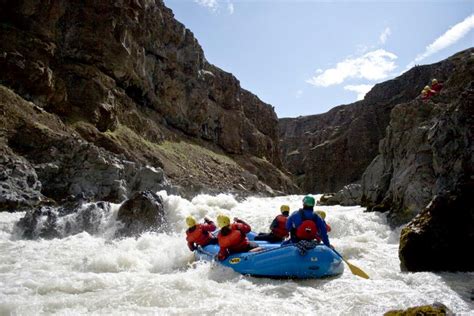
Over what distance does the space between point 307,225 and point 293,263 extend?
1.04 metres

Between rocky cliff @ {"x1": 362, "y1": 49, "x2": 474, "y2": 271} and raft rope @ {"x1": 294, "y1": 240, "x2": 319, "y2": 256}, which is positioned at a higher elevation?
rocky cliff @ {"x1": 362, "y1": 49, "x2": 474, "y2": 271}

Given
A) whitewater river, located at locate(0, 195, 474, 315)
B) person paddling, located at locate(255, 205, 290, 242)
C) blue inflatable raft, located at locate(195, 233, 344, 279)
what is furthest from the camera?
person paddling, located at locate(255, 205, 290, 242)

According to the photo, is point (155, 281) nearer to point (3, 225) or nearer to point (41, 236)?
point (41, 236)

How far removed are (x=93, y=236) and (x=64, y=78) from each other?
20008 millimetres

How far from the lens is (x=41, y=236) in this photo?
13.5 m

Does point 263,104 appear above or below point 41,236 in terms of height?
above

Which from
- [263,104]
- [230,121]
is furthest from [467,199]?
[263,104]

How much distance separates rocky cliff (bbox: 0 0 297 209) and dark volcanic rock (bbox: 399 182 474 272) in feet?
49.2

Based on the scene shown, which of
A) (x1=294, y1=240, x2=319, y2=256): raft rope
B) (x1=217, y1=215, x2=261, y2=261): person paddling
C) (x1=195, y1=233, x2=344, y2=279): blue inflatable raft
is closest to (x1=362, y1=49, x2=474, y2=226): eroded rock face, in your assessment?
(x1=195, y1=233, x2=344, y2=279): blue inflatable raft

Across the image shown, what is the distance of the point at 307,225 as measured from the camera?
29.3 feet

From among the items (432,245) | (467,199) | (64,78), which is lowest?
(432,245)

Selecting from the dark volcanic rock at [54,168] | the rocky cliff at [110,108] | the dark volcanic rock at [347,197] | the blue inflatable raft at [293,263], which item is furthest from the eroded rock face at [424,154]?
the dark volcanic rock at [54,168]

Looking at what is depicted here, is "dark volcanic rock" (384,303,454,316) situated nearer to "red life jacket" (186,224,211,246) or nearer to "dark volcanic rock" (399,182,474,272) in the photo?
"dark volcanic rock" (399,182,474,272)

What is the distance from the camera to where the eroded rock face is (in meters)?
12.5
